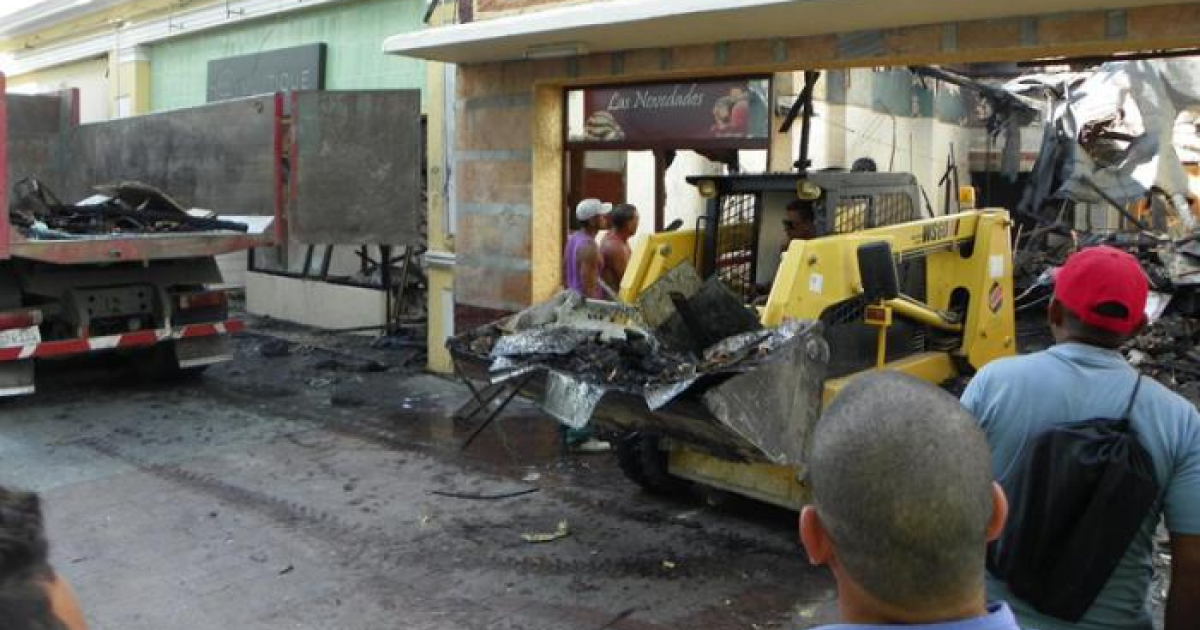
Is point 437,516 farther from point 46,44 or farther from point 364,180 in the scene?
point 46,44

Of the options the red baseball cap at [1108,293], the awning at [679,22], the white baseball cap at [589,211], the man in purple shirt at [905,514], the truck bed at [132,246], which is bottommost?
the man in purple shirt at [905,514]

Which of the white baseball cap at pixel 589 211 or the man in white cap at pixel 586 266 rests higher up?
the white baseball cap at pixel 589 211

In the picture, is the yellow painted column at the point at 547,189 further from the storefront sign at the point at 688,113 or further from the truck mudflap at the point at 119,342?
the truck mudflap at the point at 119,342

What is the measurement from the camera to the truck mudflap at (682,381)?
4.71m

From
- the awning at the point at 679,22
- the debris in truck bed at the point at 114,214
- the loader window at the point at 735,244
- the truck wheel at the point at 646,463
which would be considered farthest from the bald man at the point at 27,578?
the debris in truck bed at the point at 114,214

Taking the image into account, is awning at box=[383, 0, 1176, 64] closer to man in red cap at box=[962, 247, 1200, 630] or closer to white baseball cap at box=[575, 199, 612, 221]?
white baseball cap at box=[575, 199, 612, 221]

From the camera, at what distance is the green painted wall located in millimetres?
12898

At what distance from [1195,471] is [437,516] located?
4.42 m

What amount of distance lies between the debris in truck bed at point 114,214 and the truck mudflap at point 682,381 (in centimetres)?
521

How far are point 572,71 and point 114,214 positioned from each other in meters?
4.45

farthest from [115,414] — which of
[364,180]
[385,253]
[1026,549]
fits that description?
[1026,549]

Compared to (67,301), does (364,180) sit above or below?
above

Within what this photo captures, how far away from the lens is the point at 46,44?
22.2m

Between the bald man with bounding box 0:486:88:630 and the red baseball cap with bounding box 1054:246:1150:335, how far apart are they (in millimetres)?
2178
